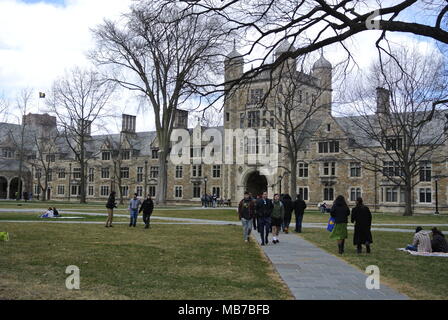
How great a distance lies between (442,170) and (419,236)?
34458 millimetres

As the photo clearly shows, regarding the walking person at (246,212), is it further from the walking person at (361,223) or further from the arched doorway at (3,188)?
the arched doorway at (3,188)

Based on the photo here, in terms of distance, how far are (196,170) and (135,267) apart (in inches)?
2059

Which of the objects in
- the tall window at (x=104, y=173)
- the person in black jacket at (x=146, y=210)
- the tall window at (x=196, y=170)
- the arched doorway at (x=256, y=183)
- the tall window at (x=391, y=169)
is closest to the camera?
the person in black jacket at (x=146, y=210)

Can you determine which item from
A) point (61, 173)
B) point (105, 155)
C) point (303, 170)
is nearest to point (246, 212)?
point (303, 170)

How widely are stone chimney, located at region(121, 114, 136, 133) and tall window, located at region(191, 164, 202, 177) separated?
14.1 m

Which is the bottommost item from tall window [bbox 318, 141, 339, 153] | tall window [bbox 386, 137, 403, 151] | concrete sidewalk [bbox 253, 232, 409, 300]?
concrete sidewalk [bbox 253, 232, 409, 300]

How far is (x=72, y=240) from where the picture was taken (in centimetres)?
1527

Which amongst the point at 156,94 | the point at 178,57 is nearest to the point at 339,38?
the point at 178,57

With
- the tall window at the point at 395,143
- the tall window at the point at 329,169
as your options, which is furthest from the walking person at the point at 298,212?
the tall window at the point at 329,169

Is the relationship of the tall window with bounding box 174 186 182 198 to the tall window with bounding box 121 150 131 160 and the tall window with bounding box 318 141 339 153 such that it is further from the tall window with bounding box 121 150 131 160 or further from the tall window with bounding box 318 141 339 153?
the tall window with bounding box 318 141 339 153

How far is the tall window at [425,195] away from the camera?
4615 centimetres

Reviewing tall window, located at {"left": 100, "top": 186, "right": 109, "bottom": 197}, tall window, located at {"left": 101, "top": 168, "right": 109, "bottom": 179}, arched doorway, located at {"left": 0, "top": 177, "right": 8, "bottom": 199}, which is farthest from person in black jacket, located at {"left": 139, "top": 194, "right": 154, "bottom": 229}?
arched doorway, located at {"left": 0, "top": 177, "right": 8, "bottom": 199}

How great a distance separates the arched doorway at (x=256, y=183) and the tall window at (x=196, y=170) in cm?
677

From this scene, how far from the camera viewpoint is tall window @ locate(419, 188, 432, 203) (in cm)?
A: 4615
